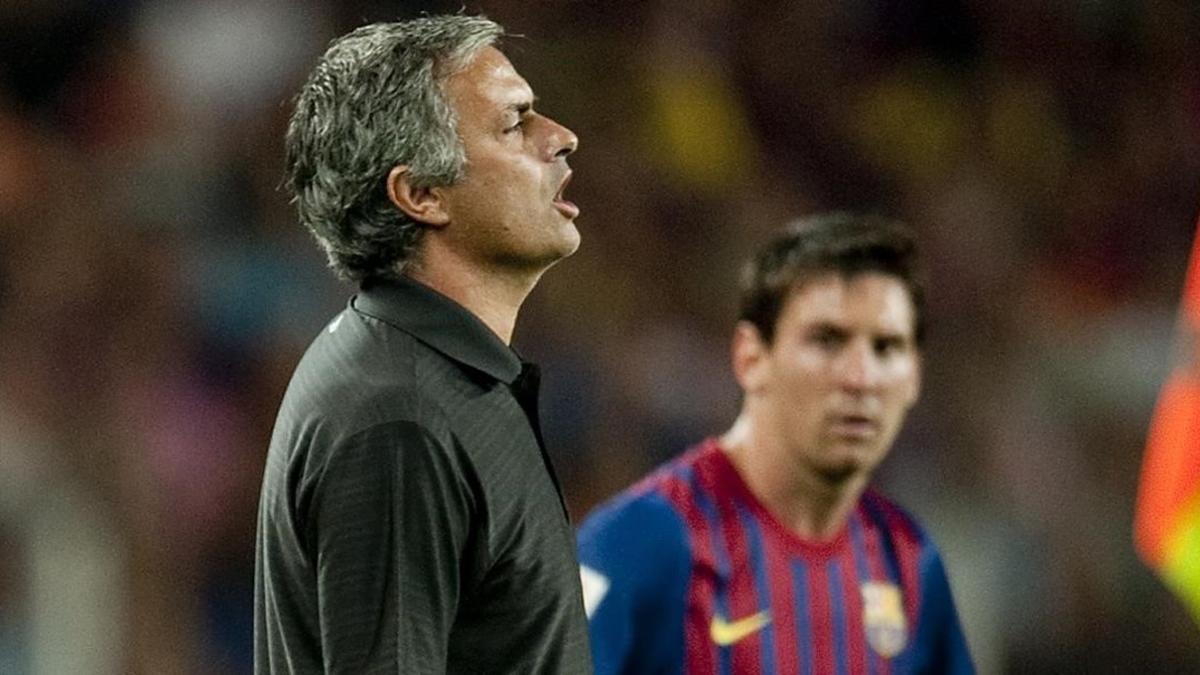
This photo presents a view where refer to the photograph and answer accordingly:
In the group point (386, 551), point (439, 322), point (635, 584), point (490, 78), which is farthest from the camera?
point (635, 584)

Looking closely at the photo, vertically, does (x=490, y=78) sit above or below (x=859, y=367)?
above

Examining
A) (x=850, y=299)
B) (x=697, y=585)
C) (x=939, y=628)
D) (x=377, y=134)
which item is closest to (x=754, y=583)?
(x=697, y=585)

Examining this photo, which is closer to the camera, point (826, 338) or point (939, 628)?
point (939, 628)

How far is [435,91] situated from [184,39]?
11.8 ft

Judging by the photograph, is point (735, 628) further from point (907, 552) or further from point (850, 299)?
point (850, 299)

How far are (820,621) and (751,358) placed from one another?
552 mm

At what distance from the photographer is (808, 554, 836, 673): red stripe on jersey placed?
3.77 m

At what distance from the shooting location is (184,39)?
19.0 ft

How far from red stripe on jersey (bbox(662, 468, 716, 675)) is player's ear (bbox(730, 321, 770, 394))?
1.06 feet

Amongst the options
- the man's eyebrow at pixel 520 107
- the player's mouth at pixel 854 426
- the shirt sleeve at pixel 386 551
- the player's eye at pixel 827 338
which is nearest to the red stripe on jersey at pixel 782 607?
the player's mouth at pixel 854 426

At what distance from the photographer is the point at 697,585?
12.0 ft

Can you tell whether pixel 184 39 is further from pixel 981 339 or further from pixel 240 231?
pixel 981 339

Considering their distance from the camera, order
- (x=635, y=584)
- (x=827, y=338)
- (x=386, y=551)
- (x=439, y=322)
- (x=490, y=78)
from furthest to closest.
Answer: (x=827, y=338) → (x=635, y=584) → (x=490, y=78) → (x=439, y=322) → (x=386, y=551)

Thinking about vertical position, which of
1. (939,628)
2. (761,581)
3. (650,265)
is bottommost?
(939,628)
